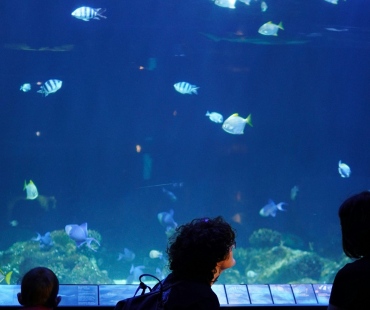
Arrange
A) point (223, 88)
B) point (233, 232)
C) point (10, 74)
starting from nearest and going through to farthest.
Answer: point (233, 232), point (10, 74), point (223, 88)

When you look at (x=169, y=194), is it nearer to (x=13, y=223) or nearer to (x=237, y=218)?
(x=237, y=218)

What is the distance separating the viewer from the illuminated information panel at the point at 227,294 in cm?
329

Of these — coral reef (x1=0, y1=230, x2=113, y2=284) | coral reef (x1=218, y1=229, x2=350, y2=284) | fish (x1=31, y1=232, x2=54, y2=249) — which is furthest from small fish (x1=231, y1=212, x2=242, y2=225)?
→ fish (x1=31, y1=232, x2=54, y2=249)

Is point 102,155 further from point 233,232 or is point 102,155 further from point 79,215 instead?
point 233,232

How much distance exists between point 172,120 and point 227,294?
18965mm

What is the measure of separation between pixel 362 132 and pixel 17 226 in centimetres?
1677

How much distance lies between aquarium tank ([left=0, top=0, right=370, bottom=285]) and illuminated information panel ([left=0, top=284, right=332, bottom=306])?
8.32 meters

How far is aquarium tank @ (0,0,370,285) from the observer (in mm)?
15523

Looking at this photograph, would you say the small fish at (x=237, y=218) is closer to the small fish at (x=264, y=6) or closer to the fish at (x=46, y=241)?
the fish at (x=46, y=241)

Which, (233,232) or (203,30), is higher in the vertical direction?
(233,232)

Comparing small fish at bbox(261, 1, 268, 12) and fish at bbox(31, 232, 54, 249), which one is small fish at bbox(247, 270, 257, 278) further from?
small fish at bbox(261, 1, 268, 12)

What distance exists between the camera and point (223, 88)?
19703 mm

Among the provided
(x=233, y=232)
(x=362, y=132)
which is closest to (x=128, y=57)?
(x=362, y=132)

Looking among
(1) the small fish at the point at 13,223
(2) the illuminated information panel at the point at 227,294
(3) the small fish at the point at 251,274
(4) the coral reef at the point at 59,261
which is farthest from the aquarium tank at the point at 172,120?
(2) the illuminated information panel at the point at 227,294
